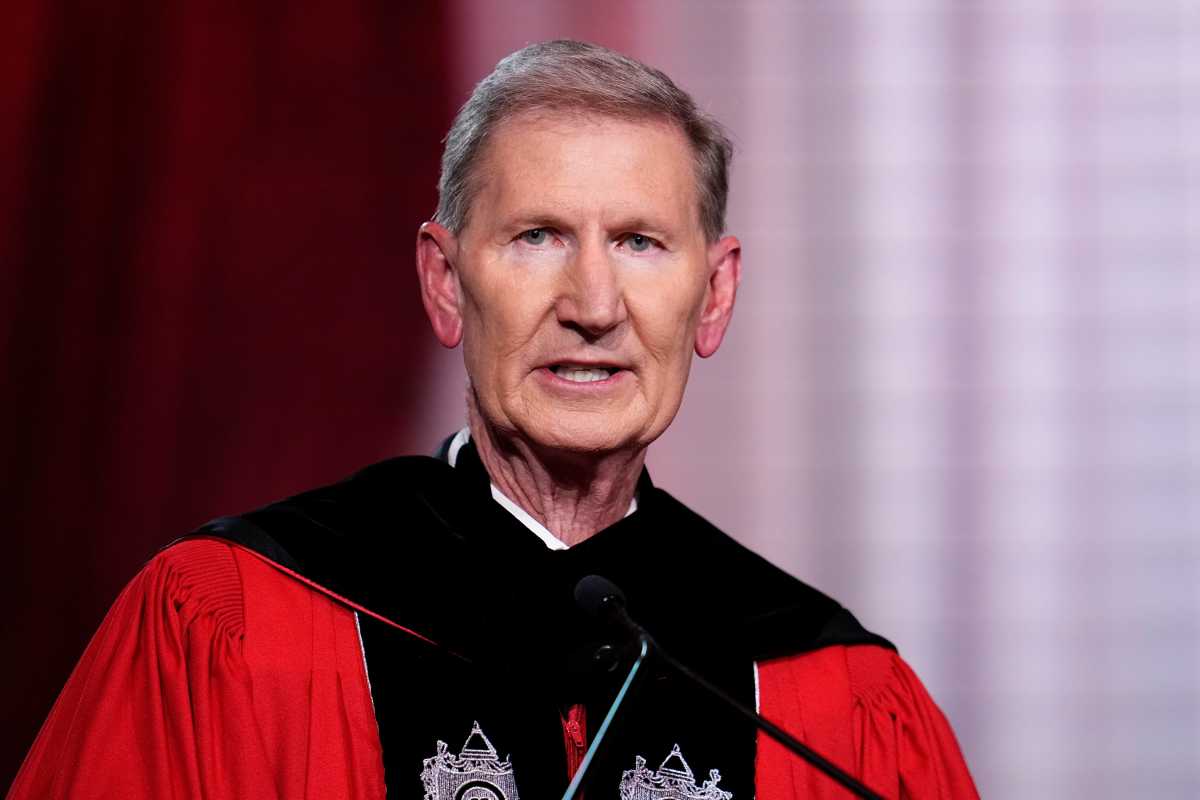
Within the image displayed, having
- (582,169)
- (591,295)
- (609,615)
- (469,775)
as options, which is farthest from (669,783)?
(582,169)

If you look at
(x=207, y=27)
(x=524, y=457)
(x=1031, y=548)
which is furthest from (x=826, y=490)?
(x=207, y=27)

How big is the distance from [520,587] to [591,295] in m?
0.44

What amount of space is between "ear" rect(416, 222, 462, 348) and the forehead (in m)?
0.11

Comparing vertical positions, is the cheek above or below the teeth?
above

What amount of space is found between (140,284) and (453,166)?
1.30 m

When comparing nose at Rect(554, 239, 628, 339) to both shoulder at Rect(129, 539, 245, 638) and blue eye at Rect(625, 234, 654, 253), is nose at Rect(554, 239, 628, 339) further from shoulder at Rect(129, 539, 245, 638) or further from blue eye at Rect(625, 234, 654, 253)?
shoulder at Rect(129, 539, 245, 638)

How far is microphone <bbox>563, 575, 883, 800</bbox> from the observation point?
178 centimetres

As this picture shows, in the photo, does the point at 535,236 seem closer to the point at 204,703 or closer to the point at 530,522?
the point at 530,522

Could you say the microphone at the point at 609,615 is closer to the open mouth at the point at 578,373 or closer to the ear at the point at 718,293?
the open mouth at the point at 578,373

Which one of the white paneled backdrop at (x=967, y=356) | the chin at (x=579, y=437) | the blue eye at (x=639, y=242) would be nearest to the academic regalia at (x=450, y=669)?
the chin at (x=579, y=437)

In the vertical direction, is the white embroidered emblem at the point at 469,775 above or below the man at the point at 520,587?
below

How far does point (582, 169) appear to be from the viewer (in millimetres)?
2303

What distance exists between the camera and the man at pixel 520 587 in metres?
2.16

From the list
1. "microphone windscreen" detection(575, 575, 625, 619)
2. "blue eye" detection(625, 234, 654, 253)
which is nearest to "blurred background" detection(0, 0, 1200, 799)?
"blue eye" detection(625, 234, 654, 253)
